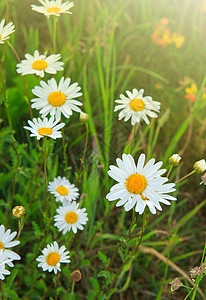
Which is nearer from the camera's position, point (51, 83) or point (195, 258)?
Result: point (51, 83)

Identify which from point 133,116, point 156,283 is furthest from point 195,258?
point 133,116

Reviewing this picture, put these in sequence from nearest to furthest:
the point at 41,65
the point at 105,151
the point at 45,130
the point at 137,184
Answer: the point at 137,184 < the point at 45,130 < the point at 41,65 < the point at 105,151

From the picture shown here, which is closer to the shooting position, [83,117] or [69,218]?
[83,117]

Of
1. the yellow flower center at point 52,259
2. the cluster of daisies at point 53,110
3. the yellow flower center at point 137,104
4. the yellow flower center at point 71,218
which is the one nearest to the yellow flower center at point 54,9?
the cluster of daisies at point 53,110

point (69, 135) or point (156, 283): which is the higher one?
point (69, 135)

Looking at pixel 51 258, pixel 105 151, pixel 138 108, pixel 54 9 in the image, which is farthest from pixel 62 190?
pixel 54 9

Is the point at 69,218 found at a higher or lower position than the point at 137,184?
lower

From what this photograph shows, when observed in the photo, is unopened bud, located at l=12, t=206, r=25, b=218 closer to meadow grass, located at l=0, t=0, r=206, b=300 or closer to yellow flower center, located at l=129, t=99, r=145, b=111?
meadow grass, located at l=0, t=0, r=206, b=300

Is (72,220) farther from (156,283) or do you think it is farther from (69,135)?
(69,135)

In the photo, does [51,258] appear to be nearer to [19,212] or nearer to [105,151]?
[19,212]
